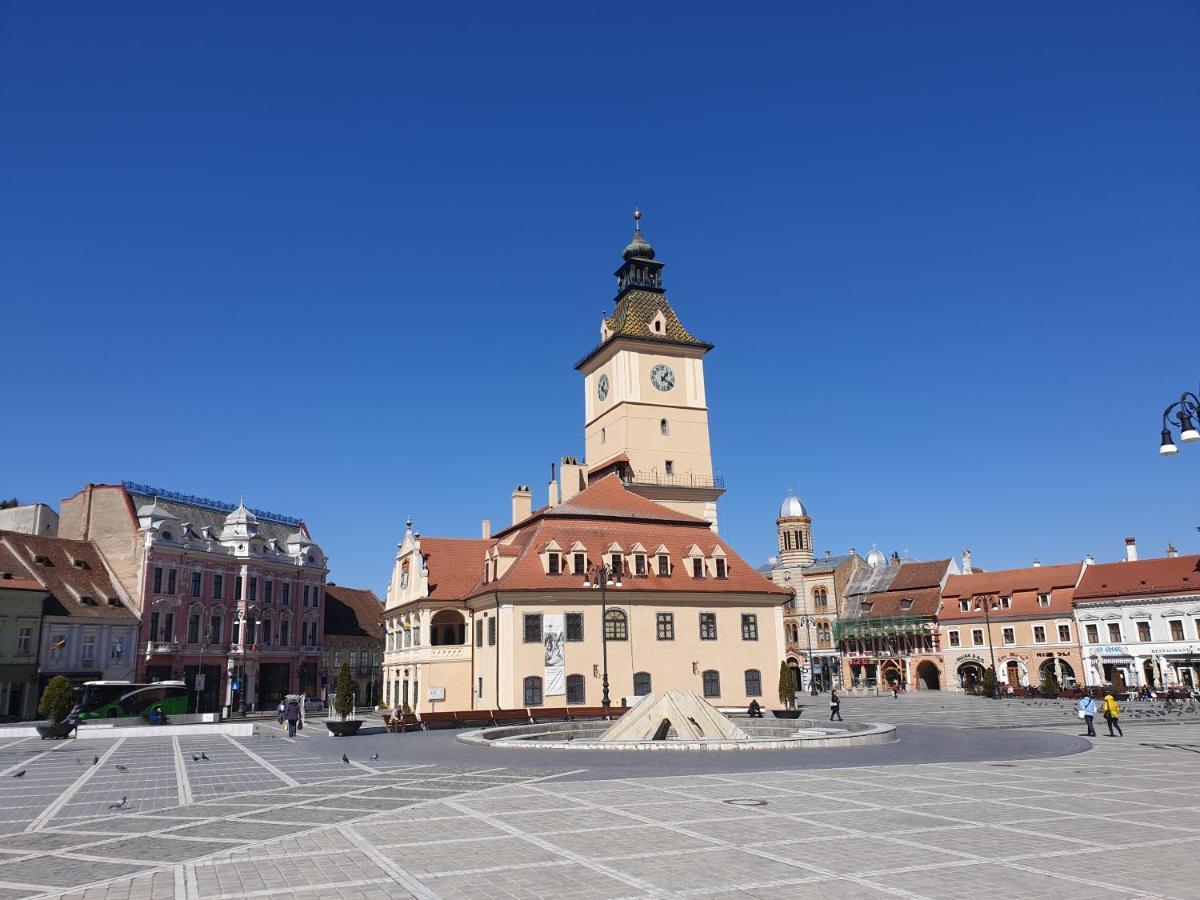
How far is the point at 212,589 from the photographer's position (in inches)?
2707

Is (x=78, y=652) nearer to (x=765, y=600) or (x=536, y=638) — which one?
(x=536, y=638)

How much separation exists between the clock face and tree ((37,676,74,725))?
43.2m

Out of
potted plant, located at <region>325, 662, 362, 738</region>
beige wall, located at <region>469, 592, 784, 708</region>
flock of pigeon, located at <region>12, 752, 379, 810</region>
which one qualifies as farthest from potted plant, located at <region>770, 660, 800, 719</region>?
flock of pigeon, located at <region>12, 752, 379, 810</region>

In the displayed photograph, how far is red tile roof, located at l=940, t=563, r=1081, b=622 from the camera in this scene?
75562mm

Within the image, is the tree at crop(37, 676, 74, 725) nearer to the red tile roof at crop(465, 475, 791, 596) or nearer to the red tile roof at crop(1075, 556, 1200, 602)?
the red tile roof at crop(465, 475, 791, 596)

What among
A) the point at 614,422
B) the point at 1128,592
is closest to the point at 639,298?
the point at 614,422

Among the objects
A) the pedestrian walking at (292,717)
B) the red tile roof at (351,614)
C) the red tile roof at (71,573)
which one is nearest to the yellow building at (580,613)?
the pedestrian walking at (292,717)

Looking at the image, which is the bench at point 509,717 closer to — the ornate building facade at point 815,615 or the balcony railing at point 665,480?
the balcony railing at point 665,480

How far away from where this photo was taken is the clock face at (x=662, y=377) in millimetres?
68750

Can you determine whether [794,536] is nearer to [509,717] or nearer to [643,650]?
[643,650]

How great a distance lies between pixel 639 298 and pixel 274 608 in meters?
39.3

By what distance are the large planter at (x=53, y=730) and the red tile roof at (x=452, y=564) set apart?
1907 cm

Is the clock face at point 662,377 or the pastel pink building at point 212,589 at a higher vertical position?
the clock face at point 662,377

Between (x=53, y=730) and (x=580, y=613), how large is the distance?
80.2ft
